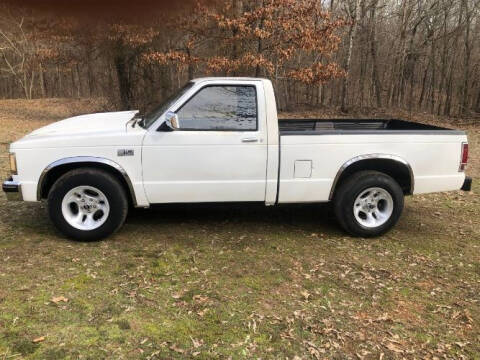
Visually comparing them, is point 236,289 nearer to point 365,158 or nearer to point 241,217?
point 241,217

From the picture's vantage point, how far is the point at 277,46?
14141 mm

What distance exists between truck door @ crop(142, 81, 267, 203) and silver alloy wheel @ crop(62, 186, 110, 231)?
52 cm

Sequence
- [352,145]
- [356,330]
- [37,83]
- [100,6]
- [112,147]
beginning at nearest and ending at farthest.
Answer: [356,330], [112,147], [352,145], [100,6], [37,83]

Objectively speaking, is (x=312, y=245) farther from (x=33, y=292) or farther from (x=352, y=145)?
(x=33, y=292)

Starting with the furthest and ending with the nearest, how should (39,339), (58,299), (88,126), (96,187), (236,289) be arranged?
1. (88,126)
2. (96,187)
3. (236,289)
4. (58,299)
5. (39,339)

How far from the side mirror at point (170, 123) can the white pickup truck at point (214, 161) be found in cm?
1

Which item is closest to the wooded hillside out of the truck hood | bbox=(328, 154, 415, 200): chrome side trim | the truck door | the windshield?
the truck hood

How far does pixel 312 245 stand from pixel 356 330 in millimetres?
1631

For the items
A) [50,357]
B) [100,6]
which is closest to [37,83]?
[100,6]

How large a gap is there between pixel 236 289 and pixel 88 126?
250 cm

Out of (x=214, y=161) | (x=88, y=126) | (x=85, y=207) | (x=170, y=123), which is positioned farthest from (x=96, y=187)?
(x=214, y=161)

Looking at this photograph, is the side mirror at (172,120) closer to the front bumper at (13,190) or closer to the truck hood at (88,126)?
the truck hood at (88,126)

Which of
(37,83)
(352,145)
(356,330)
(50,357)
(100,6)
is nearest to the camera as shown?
(50,357)

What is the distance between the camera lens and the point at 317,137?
4906 millimetres
